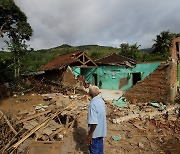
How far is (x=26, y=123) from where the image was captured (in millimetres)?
6996

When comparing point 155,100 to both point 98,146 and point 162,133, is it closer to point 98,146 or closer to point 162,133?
point 162,133

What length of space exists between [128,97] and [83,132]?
5.92 m

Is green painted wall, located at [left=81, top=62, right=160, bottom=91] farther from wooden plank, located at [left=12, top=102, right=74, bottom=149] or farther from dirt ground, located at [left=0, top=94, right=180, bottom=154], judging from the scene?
wooden plank, located at [left=12, top=102, right=74, bottom=149]

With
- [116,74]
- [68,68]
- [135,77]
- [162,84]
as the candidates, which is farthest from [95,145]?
[135,77]

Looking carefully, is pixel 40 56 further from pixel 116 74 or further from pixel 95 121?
pixel 95 121

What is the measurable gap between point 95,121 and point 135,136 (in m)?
3.52

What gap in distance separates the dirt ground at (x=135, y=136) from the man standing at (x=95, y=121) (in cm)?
150

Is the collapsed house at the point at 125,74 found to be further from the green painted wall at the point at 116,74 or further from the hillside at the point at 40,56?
the hillside at the point at 40,56

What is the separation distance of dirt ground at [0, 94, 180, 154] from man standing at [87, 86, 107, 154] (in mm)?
1501

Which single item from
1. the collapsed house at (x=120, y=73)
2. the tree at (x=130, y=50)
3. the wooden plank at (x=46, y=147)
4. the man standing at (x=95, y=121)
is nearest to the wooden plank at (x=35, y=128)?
the wooden plank at (x=46, y=147)

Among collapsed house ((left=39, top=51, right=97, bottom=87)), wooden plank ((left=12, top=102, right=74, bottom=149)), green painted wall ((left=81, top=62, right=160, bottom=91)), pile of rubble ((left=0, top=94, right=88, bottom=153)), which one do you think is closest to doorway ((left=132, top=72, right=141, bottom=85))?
green painted wall ((left=81, top=62, right=160, bottom=91))

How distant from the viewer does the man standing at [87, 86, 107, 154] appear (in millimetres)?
4469

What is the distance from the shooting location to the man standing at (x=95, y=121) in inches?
176

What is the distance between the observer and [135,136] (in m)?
7.45
